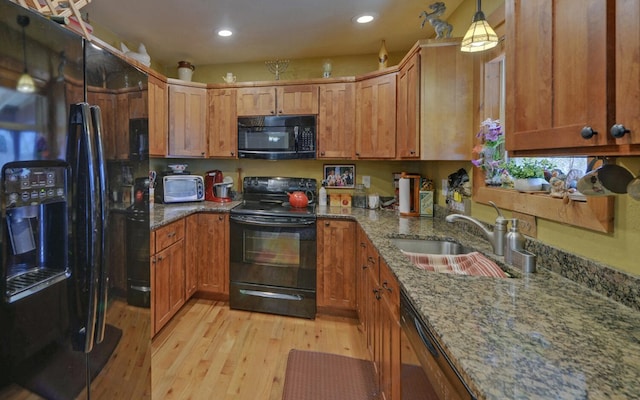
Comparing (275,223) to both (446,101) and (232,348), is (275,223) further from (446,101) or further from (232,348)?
(446,101)

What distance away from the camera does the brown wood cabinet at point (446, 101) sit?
2016mm

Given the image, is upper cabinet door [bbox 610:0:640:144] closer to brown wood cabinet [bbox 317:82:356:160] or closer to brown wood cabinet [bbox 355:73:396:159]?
brown wood cabinet [bbox 355:73:396:159]

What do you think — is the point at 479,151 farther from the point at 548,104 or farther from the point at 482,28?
the point at 548,104

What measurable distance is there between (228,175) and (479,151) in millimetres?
2655

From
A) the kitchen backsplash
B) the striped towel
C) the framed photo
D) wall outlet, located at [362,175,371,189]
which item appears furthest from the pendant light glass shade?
wall outlet, located at [362,175,371,189]

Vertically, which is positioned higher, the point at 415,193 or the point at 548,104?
the point at 548,104

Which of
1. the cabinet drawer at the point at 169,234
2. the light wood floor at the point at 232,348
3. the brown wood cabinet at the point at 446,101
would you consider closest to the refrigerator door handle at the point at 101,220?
the light wood floor at the point at 232,348

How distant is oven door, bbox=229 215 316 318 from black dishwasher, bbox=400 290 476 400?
5.13 feet

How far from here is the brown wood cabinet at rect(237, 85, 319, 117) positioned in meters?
2.96

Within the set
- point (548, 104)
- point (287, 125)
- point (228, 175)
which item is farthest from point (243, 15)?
point (548, 104)

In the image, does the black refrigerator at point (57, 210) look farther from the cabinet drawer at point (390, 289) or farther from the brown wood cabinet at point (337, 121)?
the brown wood cabinet at point (337, 121)

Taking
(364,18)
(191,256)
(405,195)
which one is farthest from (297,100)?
(191,256)

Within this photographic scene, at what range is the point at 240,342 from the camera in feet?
7.59

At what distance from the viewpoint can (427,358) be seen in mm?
890
